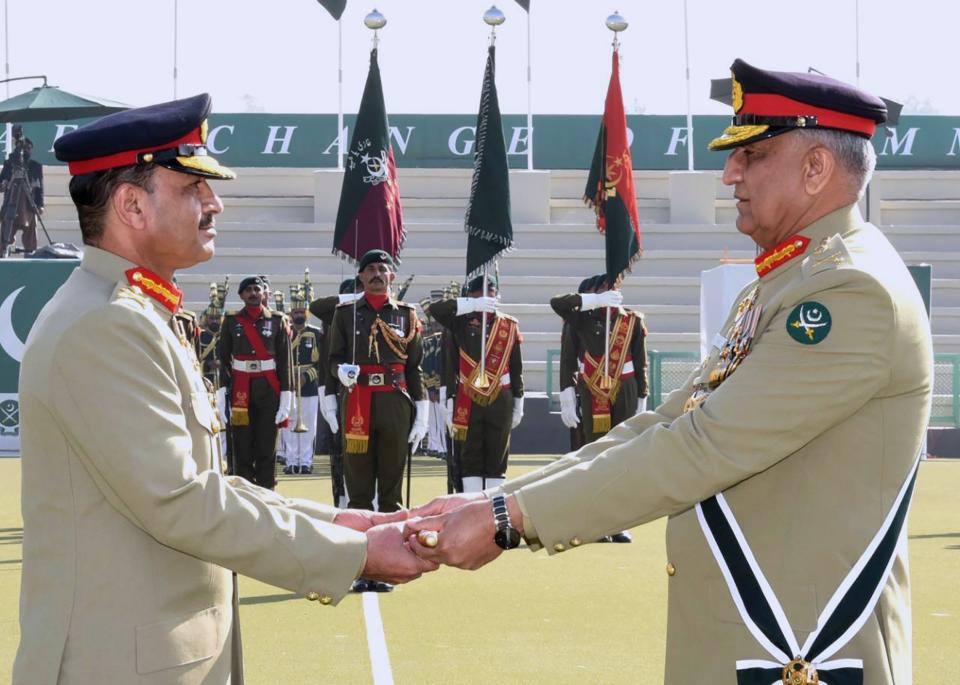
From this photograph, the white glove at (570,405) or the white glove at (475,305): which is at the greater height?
the white glove at (475,305)

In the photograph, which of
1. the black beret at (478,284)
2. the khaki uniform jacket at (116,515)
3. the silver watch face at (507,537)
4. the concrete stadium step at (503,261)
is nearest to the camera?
the khaki uniform jacket at (116,515)

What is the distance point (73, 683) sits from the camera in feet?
9.34

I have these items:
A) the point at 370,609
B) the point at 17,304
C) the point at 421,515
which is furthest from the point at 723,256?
the point at 421,515

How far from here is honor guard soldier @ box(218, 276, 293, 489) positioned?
13188 millimetres

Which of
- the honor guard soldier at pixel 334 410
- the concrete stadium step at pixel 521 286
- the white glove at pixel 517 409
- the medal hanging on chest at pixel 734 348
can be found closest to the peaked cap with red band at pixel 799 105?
the medal hanging on chest at pixel 734 348

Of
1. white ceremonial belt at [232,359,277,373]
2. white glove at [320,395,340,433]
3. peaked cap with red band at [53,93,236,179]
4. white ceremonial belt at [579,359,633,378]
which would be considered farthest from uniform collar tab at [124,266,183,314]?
white ceremonial belt at [232,359,277,373]

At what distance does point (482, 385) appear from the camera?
12.3 metres

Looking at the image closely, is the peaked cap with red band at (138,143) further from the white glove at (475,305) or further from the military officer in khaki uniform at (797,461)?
the white glove at (475,305)

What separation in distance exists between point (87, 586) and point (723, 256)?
23770 millimetres

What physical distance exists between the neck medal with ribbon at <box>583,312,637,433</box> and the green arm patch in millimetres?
9200

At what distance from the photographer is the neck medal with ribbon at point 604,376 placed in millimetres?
12281

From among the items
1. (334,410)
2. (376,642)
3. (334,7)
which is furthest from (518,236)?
(376,642)

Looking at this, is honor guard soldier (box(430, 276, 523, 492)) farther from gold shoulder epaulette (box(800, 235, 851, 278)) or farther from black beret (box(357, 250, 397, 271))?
gold shoulder epaulette (box(800, 235, 851, 278))

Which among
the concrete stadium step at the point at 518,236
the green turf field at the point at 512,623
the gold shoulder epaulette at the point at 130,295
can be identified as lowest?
the green turf field at the point at 512,623
